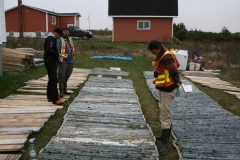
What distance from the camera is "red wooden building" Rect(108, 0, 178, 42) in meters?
29.7

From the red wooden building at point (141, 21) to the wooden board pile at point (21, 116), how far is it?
2243cm

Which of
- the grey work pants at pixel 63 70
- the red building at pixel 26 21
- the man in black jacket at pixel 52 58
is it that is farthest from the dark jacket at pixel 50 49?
the red building at pixel 26 21

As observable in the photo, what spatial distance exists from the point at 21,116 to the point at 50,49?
1.60 m

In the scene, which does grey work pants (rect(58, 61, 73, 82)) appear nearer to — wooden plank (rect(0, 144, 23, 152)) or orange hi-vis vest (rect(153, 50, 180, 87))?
wooden plank (rect(0, 144, 23, 152))

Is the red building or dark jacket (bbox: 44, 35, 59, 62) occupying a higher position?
the red building

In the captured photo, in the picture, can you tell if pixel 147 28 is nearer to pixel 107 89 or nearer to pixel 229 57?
pixel 229 57

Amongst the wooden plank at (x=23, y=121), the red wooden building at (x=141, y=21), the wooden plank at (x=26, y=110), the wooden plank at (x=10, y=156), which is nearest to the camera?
the wooden plank at (x=10, y=156)

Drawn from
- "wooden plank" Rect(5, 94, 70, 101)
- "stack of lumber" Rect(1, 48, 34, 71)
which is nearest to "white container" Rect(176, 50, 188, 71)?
"stack of lumber" Rect(1, 48, 34, 71)

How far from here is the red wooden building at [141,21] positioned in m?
29.7

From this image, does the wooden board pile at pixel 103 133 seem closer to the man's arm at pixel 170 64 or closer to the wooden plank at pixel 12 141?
the wooden plank at pixel 12 141

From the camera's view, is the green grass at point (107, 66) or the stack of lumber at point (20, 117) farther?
the green grass at point (107, 66)

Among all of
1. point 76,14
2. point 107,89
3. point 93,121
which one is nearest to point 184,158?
point 93,121

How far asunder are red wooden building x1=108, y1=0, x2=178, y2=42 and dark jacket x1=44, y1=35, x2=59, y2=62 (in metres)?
23.8

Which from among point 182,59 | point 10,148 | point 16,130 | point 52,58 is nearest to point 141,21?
point 182,59
